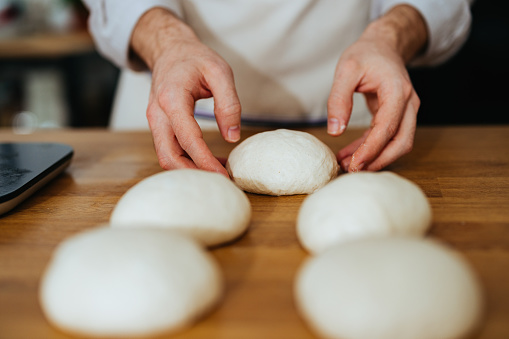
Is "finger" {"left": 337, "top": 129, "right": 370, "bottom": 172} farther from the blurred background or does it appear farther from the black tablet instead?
the blurred background

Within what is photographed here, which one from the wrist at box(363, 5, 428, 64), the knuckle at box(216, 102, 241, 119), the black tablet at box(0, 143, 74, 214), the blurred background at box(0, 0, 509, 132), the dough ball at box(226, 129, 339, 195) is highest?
the wrist at box(363, 5, 428, 64)

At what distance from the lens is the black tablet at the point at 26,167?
990 mm

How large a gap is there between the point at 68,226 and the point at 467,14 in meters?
1.30

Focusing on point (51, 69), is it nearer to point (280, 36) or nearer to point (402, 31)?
point (280, 36)

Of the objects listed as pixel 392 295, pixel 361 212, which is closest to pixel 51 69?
pixel 361 212

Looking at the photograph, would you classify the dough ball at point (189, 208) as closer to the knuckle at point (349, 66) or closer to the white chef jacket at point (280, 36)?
the knuckle at point (349, 66)

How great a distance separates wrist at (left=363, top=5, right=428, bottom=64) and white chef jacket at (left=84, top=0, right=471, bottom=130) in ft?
0.08

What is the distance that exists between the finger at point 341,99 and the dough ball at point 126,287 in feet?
1.67

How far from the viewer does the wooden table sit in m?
0.65

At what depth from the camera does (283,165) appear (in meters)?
1.01

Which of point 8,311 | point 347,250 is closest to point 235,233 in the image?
point 347,250

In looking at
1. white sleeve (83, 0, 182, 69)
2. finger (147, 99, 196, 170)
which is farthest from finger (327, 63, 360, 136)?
white sleeve (83, 0, 182, 69)

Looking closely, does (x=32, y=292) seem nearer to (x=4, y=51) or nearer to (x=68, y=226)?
(x=68, y=226)

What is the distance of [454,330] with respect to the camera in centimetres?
58
